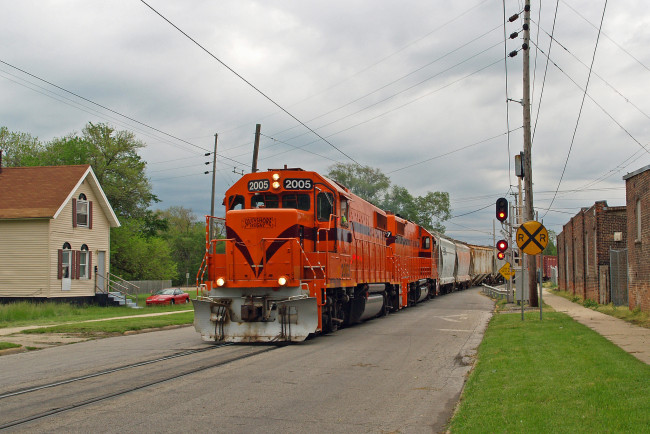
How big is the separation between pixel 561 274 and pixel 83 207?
36.6 metres

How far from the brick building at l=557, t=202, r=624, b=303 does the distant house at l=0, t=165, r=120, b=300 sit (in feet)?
85.4

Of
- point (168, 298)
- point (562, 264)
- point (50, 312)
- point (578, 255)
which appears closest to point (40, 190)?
point (50, 312)

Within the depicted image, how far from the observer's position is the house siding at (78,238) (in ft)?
106

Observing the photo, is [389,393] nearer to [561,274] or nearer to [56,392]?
[56,392]

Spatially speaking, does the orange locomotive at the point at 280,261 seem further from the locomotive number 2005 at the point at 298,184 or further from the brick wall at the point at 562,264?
the brick wall at the point at 562,264

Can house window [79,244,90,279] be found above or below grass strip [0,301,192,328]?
above

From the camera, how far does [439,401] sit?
28.4ft

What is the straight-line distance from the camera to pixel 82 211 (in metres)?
35.1

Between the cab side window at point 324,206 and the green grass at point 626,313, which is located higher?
the cab side window at point 324,206

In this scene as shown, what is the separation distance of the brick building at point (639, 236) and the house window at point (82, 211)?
88.6 feet

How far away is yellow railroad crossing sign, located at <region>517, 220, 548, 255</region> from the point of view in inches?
704

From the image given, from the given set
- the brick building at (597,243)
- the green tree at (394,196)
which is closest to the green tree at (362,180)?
the green tree at (394,196)

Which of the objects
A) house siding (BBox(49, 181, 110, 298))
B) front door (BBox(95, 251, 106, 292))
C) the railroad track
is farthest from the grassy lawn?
front door (BBox(95, 251, 106, 292))

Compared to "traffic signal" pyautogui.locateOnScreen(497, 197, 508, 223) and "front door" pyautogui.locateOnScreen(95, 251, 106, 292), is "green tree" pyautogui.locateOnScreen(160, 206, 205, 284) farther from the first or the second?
"traffic signal" pyautogui.locateOnScreen(497, 197, 508, 223)
